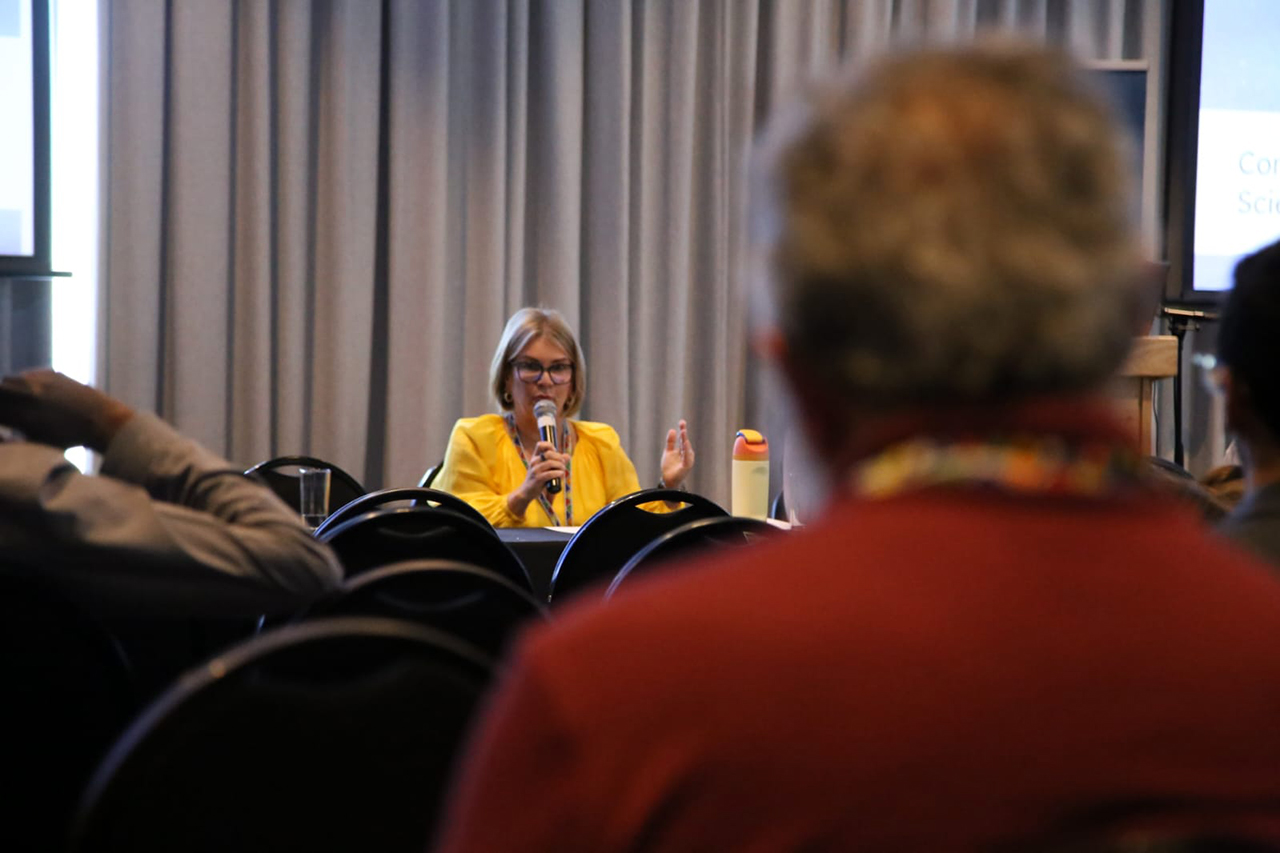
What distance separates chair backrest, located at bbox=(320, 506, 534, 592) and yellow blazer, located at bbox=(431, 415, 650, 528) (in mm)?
1512

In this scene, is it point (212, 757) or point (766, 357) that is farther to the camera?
point (212, 757)

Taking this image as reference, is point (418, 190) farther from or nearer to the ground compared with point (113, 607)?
farther from the ground

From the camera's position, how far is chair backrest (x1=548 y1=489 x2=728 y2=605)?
2.82m

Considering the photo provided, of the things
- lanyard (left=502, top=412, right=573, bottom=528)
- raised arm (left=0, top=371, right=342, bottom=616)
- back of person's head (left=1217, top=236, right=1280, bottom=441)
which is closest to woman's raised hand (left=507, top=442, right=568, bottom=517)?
lanyard (left=502, top=412, right=573, bottom=528)

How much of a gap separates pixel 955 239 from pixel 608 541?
2.29 meters

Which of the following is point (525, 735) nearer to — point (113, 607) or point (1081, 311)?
point (1081, 311)

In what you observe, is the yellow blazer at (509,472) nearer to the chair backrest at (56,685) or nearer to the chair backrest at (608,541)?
the chair backrest at (608,541)

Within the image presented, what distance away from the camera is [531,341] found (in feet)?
14.1

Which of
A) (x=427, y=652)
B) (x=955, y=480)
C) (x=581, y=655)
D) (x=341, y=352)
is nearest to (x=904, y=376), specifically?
(x=955, y=480)

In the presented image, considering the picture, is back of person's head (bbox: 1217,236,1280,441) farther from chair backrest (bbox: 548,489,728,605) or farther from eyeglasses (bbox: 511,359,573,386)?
eyeglasses (bbox: 511,359,573,386)

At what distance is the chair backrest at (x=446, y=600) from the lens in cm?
158

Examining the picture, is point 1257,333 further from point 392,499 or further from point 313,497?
point 313,497

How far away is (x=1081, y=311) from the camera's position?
26.0 inches

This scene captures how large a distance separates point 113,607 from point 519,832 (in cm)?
112
